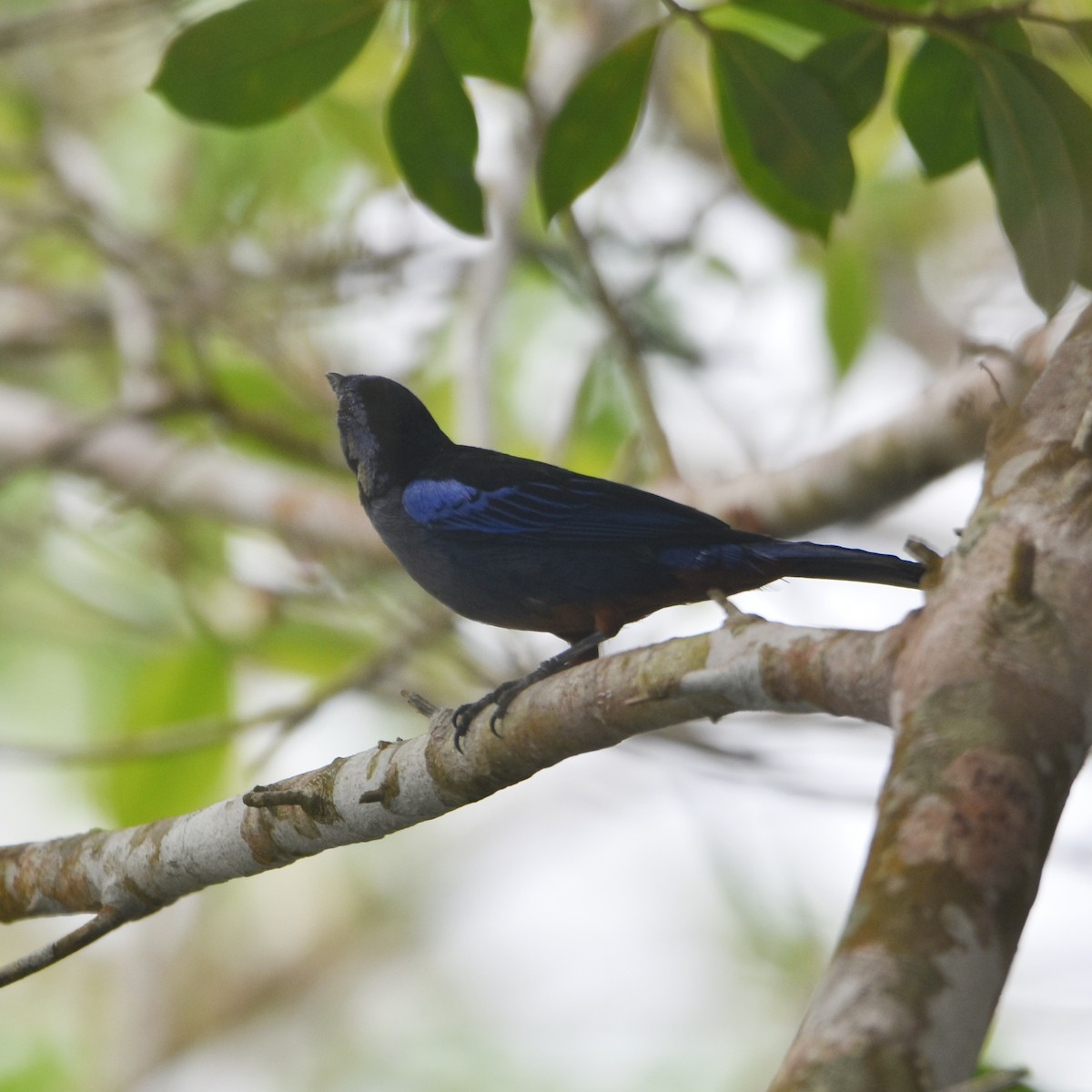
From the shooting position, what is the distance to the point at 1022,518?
2.17 metres

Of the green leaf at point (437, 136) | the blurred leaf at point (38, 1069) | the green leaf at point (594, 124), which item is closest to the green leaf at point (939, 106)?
the green leaf at point (594, 124)

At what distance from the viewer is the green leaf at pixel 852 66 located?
326 centimetres

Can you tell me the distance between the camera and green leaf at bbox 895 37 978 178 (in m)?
3.29

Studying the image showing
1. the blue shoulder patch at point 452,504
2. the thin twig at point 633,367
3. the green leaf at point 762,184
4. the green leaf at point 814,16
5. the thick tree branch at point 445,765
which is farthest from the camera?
the thin twig at point 633,367

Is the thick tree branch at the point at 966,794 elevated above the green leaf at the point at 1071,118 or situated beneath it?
situated beneath

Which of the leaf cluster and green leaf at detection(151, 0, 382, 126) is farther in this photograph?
green leaf at detection(151, 0, 382, 126)

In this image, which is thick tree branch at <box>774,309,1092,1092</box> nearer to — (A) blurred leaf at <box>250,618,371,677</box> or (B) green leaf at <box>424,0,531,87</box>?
(B) green leaf at <box>424,0,531,87</box>

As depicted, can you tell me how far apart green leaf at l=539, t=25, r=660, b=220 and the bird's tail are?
1.02 metres

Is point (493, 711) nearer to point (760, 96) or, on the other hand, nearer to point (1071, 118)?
point (760, 96)

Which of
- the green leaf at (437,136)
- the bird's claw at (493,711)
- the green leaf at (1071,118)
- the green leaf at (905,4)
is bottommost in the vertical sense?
the bird's claw at (493,711)

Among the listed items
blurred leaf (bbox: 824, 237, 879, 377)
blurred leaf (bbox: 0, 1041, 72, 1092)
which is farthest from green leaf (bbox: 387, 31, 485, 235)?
blurred leaf (bbox: 0, 1041, 72, 1092)

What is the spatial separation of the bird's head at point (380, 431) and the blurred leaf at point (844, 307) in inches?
84.7

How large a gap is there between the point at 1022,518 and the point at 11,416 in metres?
5.49

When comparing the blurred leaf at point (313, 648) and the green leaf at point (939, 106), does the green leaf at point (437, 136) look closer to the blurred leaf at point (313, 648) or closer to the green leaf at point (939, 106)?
the green leaf at point (939, 106)
